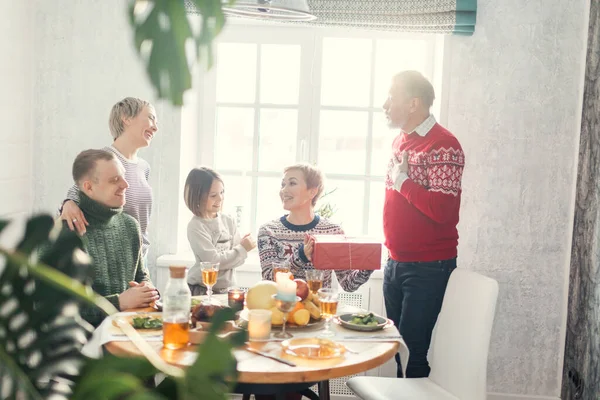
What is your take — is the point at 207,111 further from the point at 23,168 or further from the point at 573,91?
the point at 573,91

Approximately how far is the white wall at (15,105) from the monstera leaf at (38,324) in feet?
10.8

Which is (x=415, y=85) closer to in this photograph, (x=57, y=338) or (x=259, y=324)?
(x=259, y=324)

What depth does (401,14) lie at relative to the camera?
355 cm

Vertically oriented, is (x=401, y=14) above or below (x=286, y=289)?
above

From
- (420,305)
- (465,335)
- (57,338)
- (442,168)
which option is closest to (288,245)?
(420,305)

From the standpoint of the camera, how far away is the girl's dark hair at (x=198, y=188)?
10.2ft

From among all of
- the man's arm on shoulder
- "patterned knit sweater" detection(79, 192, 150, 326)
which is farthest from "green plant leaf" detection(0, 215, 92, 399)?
the man's arm on shoulder

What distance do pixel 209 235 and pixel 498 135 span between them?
1.50 metres

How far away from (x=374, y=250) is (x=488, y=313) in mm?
504

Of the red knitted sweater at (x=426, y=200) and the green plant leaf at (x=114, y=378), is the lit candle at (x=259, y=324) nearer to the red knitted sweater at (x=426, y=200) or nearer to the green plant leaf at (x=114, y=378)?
the red knitted sweater at (x=426, y=200)

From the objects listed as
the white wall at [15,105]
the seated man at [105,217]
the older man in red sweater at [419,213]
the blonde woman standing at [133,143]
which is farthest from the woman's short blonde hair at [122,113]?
the older man in red sweater at [419,213]

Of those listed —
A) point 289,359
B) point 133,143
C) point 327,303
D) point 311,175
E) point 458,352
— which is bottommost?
point 458,352

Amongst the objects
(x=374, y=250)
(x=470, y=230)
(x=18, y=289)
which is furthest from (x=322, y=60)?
(x=18, y=289)

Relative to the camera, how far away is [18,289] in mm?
255
